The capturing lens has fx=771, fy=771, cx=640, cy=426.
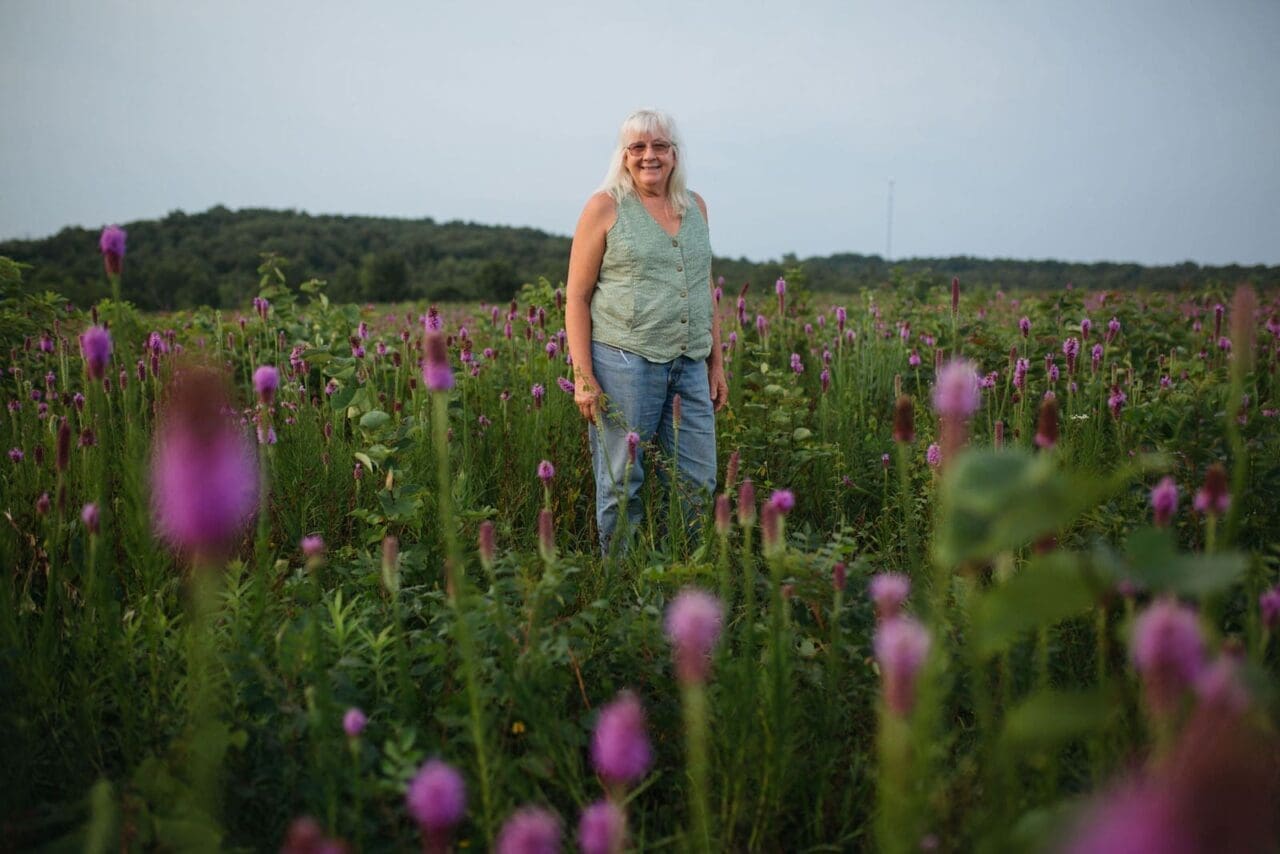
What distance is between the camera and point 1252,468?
9.80 ft

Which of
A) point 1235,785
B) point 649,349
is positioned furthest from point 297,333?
point 1235,785

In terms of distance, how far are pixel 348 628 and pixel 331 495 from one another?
1.57m

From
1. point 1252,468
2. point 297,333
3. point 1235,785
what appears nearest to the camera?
point 1235,785

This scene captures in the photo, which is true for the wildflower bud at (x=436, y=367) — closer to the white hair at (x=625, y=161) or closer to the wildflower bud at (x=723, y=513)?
the wildflower bud at (x=723, y=513)

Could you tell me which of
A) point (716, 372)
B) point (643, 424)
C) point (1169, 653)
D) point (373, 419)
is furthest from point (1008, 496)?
point (716, 372)

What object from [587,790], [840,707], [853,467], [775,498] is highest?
[775,498]

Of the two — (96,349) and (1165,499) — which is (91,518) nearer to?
(96,349)

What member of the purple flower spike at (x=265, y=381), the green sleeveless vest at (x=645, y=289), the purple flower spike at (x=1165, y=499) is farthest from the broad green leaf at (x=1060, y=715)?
the green sleeveless vest at (x=645, y=289)

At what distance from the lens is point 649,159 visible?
3.57 m

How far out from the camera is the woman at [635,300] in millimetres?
3527

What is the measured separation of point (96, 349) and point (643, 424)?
7.51ft

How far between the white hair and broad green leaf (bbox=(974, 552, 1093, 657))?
2.97 metres

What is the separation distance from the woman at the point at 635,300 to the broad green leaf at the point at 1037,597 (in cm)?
255

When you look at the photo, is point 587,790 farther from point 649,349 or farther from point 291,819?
point 649,349
